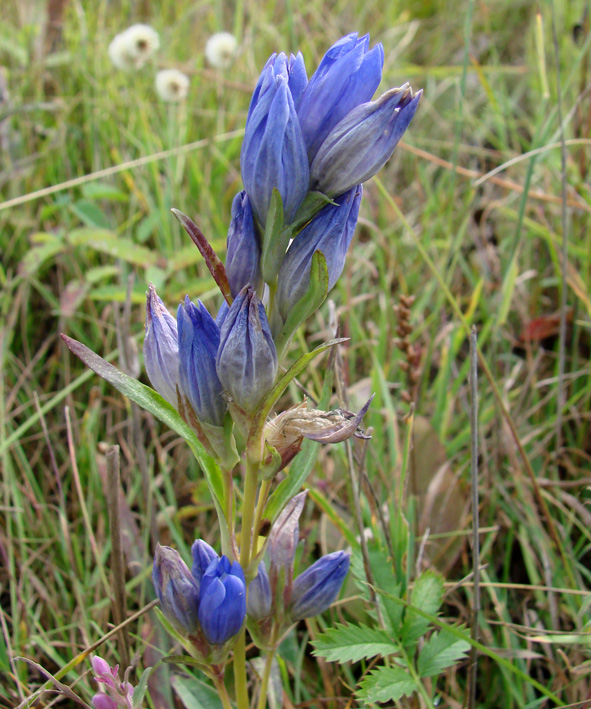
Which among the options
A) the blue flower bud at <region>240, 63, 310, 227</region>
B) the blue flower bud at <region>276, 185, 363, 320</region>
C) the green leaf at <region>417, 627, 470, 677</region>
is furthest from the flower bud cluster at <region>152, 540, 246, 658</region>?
the blue flower bud at <region>240, 63, 310, 227</region>

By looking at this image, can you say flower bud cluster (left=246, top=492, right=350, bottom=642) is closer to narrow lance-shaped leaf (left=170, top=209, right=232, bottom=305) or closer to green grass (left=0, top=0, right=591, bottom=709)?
green grass (left=0, top=0, right=591, bottom=709)

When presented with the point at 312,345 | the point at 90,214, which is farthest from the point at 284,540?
the point at 90,214

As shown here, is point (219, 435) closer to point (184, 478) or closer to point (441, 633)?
Result: point (441, 633)

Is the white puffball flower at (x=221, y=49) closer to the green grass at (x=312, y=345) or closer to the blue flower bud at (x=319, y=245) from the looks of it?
the green grass at (x=312, y=345)

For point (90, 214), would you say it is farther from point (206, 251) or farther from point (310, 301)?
point (310, 301)

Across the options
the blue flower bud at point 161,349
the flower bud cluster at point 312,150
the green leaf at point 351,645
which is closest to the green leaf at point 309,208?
the flower bud cluster at point 312,150

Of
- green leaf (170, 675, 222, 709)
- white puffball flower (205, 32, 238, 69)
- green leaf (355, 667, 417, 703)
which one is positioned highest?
white puffball flower (205, 32, 238, 69)
